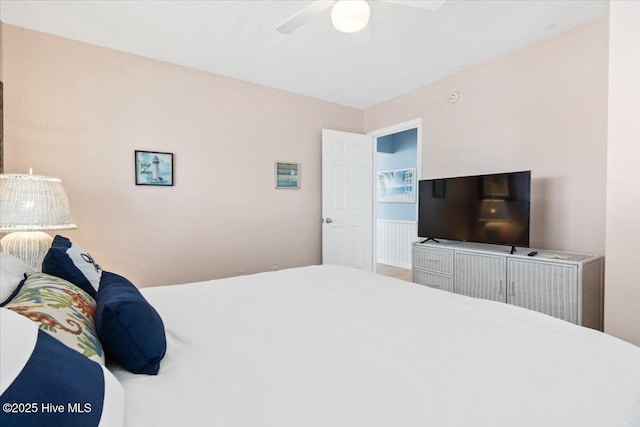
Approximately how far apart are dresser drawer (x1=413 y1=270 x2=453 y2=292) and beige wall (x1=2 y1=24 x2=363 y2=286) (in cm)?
140

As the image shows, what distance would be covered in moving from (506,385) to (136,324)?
1.02 metres

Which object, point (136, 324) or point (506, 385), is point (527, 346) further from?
point (136, 324)

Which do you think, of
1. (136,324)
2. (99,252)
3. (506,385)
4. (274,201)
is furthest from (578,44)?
(99,252)

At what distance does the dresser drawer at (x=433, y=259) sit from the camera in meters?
3.05

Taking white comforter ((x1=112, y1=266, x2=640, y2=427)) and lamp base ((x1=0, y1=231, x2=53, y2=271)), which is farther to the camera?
lamp base ((x1=0, y1=231, x2=53, y2=271))

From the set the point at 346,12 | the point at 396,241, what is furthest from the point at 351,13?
the point at 396,241

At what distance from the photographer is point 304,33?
8.50 ft

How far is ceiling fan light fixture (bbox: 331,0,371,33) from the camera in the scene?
164 centimetres

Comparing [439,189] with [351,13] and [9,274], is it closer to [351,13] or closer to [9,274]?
[351,13]

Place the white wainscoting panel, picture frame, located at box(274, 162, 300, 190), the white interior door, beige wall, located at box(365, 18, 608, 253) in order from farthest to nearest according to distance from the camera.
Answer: the white wainscoting panel
the white interior door
picture frame, located at box(274, 162, 300, 190)
beige wall, located at box(365, 18, 608, 253)

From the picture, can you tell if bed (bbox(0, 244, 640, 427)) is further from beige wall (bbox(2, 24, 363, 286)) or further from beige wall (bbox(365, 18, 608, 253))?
beige wall (bbox(2, 24, 363, 286))

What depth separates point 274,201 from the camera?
3857mm

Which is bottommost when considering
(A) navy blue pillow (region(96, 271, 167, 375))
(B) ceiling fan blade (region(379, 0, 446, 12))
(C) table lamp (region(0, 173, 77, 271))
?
(A) navy blue pillow (region(96, 271, 167, 375))

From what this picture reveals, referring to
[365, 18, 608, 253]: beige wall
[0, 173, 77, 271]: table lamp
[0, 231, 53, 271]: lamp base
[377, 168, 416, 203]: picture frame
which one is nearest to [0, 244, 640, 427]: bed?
[0, 173, 77, 271]: table lamp
